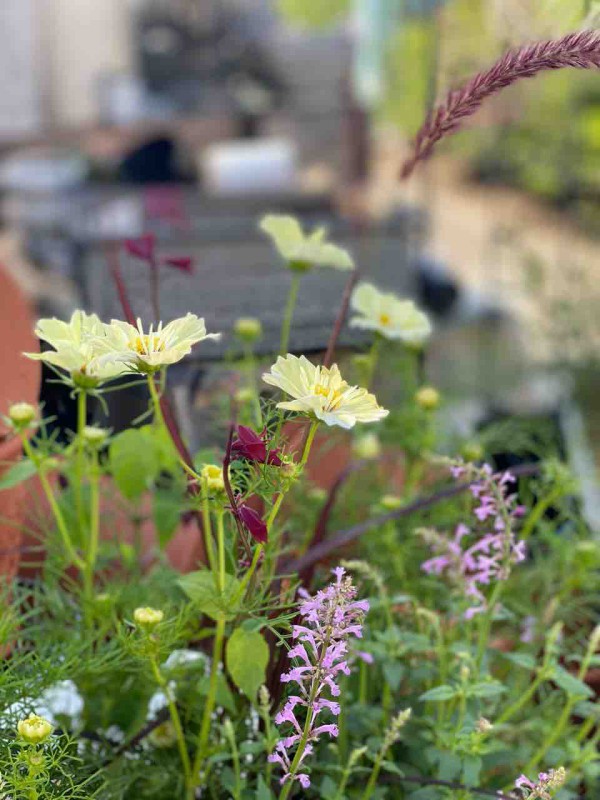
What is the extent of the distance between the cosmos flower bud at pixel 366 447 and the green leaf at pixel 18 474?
24cm

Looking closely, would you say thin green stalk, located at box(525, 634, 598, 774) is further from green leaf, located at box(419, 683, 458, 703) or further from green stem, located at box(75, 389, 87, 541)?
green stem, located at box(75, 389, 87, 541)

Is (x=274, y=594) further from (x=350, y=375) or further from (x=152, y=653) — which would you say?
(x=350, y=375)

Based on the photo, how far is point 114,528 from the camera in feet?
2.23

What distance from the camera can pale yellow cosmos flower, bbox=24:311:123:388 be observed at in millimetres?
442

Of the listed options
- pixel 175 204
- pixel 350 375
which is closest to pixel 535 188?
pixel 175 204

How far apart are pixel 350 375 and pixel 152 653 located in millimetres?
342

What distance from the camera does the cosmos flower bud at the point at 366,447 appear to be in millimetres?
708

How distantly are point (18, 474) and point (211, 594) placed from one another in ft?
0.44

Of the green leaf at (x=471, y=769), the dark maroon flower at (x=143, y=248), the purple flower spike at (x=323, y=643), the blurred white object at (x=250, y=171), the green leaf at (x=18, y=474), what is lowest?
the blurred white object at (x=250, y=171)

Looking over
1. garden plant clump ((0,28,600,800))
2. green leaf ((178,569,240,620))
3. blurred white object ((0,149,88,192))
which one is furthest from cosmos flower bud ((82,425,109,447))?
blurred white object ((0,149,88,192))

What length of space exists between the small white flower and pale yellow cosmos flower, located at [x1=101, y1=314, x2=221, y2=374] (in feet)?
0.67

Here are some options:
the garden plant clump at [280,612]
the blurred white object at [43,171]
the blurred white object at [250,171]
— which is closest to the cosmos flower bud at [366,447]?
the garden plant clump at [280,612]

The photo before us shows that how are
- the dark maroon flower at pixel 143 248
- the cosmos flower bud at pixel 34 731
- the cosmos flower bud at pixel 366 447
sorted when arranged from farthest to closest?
the cosmos flower bud at pixel 366 447
the dark maroon flower at pixel 143 248
the cosmos flower bud at pixel 34 731

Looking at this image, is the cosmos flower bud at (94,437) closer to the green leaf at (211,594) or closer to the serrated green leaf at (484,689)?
Result: the green leaf at (211,594)
